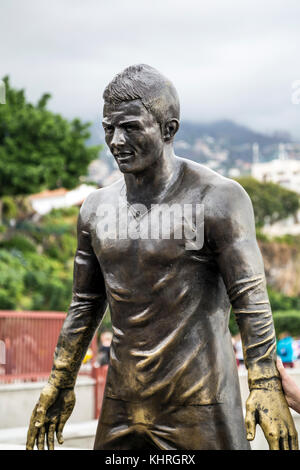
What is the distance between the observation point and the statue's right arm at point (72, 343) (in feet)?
11.2

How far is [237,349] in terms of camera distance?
1259 cm

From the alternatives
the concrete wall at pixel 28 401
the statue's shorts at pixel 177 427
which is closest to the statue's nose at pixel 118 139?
the statue's shorts at pixel 177 427

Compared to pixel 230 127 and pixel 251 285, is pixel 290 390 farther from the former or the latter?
pixel 230 127

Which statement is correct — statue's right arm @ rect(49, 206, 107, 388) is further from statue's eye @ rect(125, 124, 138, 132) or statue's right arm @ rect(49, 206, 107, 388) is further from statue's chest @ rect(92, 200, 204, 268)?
statue's eye @ rect(125, 124, 138, 132)

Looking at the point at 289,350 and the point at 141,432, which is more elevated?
the point at 141,432

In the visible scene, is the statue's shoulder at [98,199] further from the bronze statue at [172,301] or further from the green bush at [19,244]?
the green bush at [19,244]

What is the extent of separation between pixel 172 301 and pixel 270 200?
61413 millimetres

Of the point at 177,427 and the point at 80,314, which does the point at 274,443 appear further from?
the point at 80,314

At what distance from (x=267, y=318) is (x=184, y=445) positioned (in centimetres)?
64

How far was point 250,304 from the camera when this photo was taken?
3.02m

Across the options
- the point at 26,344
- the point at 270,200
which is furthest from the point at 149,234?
the point at 270,200

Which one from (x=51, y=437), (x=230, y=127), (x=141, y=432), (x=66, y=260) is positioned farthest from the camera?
(x=230, y=127)

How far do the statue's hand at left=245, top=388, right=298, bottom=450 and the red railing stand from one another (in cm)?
797
